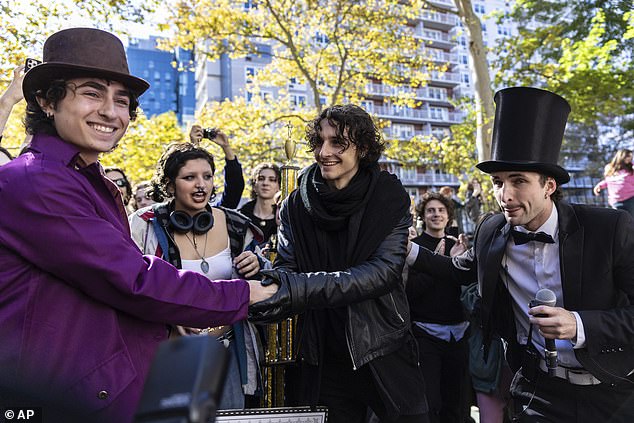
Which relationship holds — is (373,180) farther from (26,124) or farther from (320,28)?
(320,28)

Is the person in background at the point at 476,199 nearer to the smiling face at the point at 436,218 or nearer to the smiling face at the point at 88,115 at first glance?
the smiling face at the point at 436,218

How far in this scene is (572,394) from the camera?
8.82 feet

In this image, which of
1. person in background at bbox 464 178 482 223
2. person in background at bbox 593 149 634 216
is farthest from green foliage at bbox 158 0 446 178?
person in background at bbox 593 149 634 216

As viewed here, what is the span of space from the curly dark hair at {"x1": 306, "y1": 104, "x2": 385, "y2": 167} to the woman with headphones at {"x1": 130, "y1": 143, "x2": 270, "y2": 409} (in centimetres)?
82

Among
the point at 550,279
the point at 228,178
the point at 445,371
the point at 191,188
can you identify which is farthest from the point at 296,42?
the point at 550,279

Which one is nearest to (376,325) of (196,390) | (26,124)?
(26,124)

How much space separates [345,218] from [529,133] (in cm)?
116

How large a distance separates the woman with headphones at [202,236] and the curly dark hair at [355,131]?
822mm

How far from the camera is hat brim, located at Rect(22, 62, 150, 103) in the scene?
1856 millimetres

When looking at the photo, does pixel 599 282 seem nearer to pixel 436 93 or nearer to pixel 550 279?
pixel 550 279

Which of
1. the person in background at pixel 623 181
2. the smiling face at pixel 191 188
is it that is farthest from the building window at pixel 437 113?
the smiling face at pixel 191 188

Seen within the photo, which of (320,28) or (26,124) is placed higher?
(320,28)

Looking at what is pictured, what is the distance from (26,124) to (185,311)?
3.09 feet

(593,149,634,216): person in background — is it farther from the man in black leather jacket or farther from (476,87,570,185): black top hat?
the man in black leather jacket
